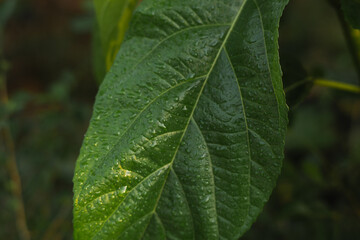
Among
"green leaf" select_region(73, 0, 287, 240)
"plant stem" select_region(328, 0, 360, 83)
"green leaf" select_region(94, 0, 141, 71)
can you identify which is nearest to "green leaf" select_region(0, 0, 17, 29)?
"green leaf" select_region(94, 0, 141, 71)

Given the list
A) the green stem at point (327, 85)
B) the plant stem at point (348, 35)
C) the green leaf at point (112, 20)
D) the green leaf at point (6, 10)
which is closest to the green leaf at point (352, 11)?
the plant stem at point (348, 35)

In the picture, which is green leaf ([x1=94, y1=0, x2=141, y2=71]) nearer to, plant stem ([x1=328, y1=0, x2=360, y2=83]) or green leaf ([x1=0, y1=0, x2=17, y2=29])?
plant stem ([x1=328, y1=0, x2=360, y2=83])

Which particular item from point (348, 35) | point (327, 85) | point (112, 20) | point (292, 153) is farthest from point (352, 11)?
point (292, 153)

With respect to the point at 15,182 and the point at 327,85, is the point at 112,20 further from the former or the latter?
the point at 15,182

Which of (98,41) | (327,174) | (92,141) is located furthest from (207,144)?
(327,174)

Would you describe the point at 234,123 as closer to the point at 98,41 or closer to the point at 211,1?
the point at 211,1
